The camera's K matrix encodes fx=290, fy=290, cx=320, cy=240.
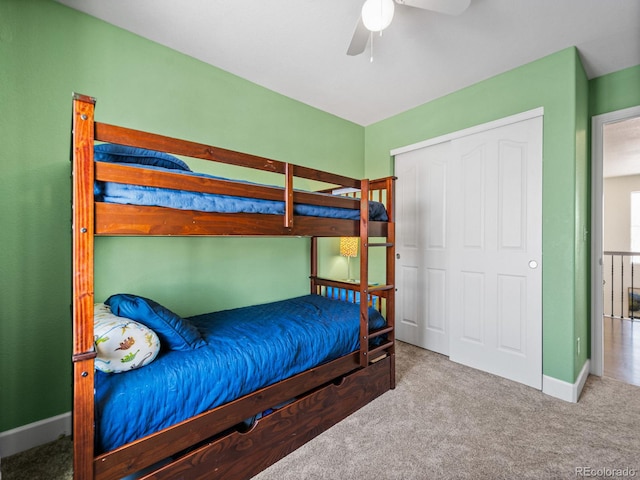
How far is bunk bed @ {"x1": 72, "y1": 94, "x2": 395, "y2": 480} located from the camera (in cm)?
100

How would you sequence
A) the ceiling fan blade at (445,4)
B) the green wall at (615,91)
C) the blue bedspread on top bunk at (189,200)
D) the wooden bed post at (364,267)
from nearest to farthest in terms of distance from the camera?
the blue bedspread on top bunk at (189,200)
the ceiling fan blade at (445,4)
the wooden bed post at (364,267)
the green wall at (615,91)

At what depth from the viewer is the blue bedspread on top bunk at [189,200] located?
109cm

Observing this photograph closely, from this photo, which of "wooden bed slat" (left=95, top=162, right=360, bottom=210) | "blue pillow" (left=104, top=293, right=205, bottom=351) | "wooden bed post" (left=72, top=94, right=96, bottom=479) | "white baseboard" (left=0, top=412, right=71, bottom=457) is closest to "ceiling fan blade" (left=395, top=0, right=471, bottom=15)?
"wooden bed slat" (left=95, top=162, right=360, bottom=210)

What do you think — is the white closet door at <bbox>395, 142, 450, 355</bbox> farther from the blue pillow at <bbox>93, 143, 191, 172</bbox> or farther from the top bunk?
the blue pillow at <bbox>93, 143, 191, 172</bbox>

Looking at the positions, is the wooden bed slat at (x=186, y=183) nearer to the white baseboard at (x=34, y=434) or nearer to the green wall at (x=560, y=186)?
the white baseboard at (x=34, y=434)

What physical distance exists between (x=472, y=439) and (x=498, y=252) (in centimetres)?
149

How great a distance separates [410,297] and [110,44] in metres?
3.37

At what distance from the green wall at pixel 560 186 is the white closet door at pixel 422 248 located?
0.76 m

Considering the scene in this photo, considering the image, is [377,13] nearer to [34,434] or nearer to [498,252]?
[498,252]

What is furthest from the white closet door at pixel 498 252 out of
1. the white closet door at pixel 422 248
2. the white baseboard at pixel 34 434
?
the white baseboard at pixel 34 434

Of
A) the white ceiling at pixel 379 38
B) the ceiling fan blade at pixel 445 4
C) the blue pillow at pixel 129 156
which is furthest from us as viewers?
the white ceiling at pixel 379 38

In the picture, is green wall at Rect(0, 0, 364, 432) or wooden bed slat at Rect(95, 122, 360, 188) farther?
green wall at Rect(0, 0, 364, 432)

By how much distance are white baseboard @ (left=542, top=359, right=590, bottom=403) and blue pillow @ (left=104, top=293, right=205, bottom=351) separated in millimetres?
2509

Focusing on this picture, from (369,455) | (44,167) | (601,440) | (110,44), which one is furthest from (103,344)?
(601,440)
